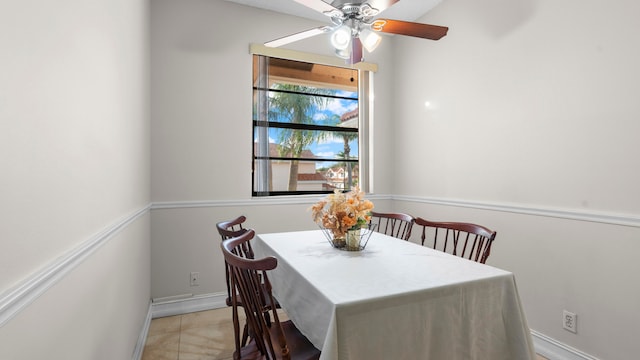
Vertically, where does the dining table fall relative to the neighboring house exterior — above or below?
below

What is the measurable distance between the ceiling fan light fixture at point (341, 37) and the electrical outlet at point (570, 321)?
2179mm

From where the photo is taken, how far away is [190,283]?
2910 millimetres

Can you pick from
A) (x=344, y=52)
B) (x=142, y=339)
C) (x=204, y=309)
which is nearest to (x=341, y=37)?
(x=344, y=52)

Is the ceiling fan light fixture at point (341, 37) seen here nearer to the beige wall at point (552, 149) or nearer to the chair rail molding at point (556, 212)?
the beige wall at point (552, 149)

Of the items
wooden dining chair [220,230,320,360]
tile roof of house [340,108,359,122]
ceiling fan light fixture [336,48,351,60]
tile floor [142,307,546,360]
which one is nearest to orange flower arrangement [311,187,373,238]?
wooden dining chair [220,230,320,360]

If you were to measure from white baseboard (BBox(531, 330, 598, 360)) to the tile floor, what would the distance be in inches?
2.3

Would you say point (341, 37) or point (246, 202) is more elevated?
point (341, 37)

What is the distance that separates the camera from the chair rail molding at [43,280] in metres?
Result: 0.59

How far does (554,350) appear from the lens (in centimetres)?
216

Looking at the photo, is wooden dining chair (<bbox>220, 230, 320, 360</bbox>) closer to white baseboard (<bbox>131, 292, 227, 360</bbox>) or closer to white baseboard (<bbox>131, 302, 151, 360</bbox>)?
white baseboard (<bbox>131, 302, 151, 360</bbox>)

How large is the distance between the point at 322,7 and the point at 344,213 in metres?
1.15

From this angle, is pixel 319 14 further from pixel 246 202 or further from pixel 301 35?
pixel 246 202

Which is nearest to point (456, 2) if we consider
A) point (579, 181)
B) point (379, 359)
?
point (579, 181)

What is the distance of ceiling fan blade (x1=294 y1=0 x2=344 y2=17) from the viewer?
1775 millimetres
